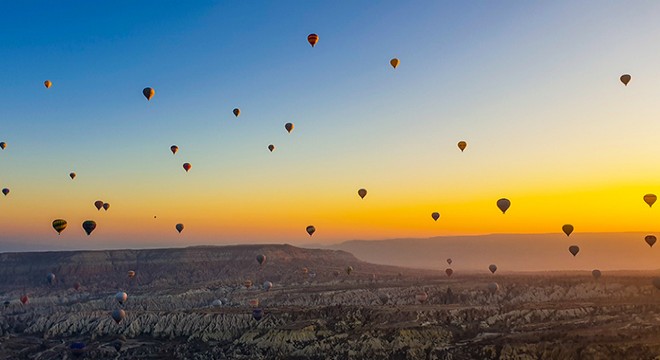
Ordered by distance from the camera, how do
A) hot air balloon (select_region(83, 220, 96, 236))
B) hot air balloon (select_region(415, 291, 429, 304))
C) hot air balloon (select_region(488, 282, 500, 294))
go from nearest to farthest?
hot air balloon (select_region(83, 220, 96, 236)) → hot air balloon (select_region(415, 291, 429, 304)) → hot air balloon (select_region(488, 282, 500, 294))

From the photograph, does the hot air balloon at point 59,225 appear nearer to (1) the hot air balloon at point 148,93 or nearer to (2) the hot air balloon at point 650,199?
→ (1) the hot air balloon at point 148,93

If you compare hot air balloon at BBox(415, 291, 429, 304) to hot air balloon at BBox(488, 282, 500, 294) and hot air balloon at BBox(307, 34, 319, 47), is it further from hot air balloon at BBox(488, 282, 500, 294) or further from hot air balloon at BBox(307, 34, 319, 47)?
hot air balloon at BBox(307, 34, 319, 47)

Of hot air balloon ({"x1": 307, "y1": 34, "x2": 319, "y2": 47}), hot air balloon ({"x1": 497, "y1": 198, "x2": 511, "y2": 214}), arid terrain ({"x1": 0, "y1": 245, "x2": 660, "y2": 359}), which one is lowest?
arid terrain ({"x1": 0, "y1": 245, "x2": 660, "y2": 359})

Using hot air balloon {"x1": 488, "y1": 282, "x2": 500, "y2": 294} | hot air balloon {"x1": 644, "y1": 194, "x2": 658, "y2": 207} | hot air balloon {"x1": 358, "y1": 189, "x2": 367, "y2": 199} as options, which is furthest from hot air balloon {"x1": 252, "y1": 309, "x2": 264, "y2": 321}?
hot air balloon {"x1": 644, "y1": 194, "x2": 658, "y2": 207}

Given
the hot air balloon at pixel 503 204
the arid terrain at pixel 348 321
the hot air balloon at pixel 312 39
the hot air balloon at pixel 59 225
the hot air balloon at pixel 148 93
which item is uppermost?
the hot air balloon at pixel 312 39

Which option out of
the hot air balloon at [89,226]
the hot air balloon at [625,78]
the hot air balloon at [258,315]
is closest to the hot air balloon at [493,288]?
the hot air balloon at [258,315]

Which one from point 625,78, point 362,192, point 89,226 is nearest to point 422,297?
point 362,192
